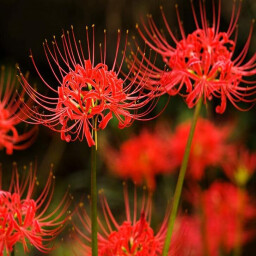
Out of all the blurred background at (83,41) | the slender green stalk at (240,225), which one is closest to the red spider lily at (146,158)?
the slender green stalk at (240,225)

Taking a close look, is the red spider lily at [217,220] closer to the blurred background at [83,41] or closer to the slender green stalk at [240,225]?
the slender green stalk at [240,225]

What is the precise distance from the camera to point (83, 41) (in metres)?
2.54

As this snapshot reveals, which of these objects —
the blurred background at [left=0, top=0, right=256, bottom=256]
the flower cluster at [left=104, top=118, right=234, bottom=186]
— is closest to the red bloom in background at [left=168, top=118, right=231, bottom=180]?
the flower cluster at [left=104, top=118, right=234, bottom=186]

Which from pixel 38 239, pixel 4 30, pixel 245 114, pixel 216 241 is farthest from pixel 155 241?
pixel 4 30

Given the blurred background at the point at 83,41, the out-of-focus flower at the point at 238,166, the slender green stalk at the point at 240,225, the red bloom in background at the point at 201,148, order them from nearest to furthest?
1. the slender green stalk at the point at 240,225
2. the out-of-focus flower at the point at 238,166
3. the red bloom in background at the point at 201,148
4. the blurred background at the point at 83,41

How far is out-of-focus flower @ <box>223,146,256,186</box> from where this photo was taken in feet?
5.33

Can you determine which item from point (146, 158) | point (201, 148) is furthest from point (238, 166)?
point (146, 158)

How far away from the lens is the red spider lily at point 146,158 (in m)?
1.88

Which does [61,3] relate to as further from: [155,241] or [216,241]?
[155,241]

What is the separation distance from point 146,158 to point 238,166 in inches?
15.3

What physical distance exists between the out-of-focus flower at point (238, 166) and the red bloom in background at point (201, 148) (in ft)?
0.11

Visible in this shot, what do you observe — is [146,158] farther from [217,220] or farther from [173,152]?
[217,220]

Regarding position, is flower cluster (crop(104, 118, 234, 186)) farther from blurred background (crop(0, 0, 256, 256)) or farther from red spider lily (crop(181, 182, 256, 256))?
blurred background (crop(0, 0, 256, 256))

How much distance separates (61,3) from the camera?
9.82 ft
